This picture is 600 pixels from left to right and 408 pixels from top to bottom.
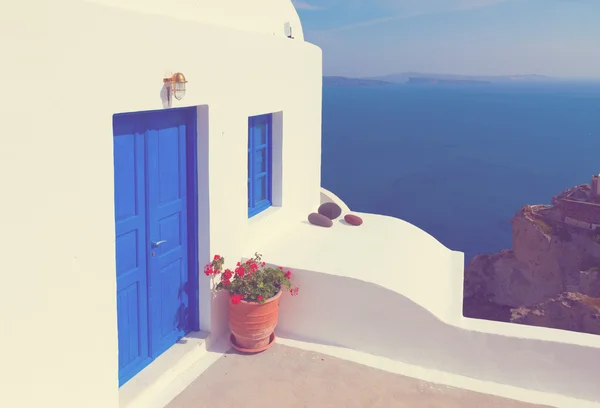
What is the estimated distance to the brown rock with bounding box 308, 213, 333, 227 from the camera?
782 cm

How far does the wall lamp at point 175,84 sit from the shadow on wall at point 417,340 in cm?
217

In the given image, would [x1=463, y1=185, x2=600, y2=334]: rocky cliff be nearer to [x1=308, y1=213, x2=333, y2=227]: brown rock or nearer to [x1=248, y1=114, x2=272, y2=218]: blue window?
[x1=308, y1=213, x2=333, y2=227]: brown rock

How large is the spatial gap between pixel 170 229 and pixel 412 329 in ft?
7.92

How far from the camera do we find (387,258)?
6.51 metres

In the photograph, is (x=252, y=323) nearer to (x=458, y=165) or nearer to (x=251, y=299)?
(x=251, y=299)

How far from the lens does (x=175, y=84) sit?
465 centimetres

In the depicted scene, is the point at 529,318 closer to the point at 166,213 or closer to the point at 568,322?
the point at 568,322

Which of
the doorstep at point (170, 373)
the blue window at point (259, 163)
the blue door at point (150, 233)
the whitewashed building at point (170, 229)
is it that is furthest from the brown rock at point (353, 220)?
the blue door at point (150, 233)

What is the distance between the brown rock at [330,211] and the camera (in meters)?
8.26

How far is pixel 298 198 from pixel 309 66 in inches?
72.2

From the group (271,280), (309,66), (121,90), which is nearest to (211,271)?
(271,280)

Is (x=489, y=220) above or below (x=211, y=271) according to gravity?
below

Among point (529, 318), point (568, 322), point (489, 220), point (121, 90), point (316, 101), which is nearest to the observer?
point (121, 90)

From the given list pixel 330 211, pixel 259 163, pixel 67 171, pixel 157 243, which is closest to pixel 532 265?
pixel 330 211
